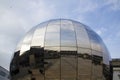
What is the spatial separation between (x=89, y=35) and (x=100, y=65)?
2243mm

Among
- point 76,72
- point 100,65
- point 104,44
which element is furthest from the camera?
point 104,44

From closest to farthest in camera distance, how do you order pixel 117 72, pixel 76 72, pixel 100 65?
1. pixel 76 72
2. pixel 100 65
3. pixel 117 72

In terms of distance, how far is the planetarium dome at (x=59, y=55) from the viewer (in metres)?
19.7

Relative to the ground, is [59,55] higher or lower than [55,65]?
higher

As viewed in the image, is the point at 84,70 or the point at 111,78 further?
the point at 111,78

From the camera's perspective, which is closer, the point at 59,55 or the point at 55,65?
the point at 55,65

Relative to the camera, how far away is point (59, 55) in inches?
778

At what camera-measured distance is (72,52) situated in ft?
65.6

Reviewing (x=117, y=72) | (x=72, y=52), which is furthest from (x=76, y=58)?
(x=117, y=72)

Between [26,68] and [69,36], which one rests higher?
[69,36]

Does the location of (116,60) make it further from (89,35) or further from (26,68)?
(26,68)

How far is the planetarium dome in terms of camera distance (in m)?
19.7

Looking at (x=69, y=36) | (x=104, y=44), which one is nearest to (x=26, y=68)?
(x=69, y=36)

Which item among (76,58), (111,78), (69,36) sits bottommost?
(111,78)
